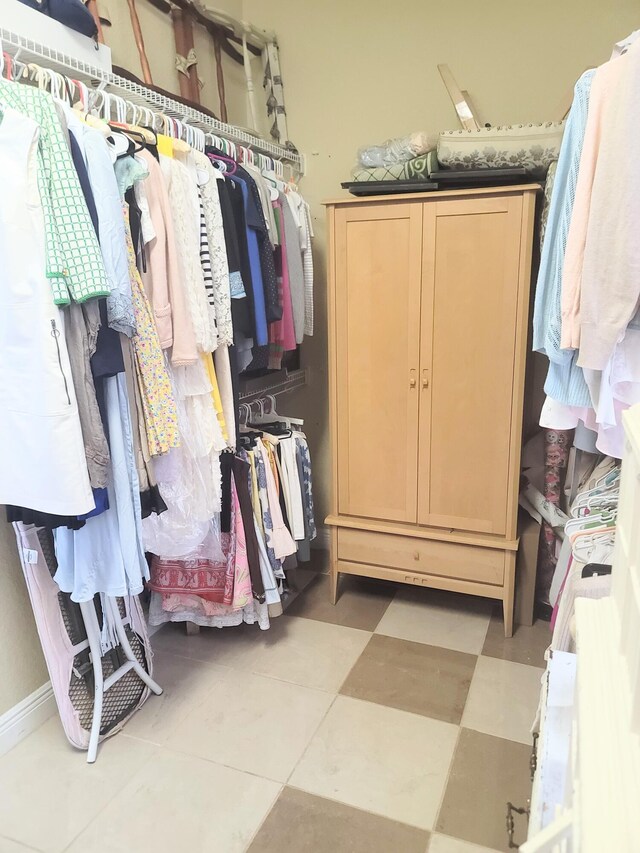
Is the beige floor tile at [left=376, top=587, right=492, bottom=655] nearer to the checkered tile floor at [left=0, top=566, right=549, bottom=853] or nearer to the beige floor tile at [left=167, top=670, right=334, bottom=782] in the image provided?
the checkered tile floor at [left=0, top=566, right=549, bottom=853]

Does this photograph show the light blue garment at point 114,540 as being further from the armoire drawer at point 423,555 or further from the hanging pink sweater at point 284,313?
the armoire drawer at point 423,555

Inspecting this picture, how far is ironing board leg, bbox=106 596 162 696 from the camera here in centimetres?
205

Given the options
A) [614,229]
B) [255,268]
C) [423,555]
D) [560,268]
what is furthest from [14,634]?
[614,229]

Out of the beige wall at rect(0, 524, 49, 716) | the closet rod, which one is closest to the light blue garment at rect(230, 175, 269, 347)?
the closet rod

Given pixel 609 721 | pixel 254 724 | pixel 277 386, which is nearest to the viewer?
pixel 609 721

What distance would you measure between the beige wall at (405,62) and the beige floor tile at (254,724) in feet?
4.68

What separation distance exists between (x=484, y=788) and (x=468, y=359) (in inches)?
58.5

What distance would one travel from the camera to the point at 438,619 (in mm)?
2732

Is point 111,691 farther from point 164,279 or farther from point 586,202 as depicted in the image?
point 586,202

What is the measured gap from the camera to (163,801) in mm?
1776

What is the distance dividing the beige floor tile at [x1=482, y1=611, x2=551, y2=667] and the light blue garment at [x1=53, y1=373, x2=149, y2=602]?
1.48m

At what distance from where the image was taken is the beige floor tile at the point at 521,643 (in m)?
2.43

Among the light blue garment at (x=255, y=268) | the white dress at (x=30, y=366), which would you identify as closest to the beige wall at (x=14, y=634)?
the white dress at (x=30, y=366)

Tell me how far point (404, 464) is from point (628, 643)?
1842mm
